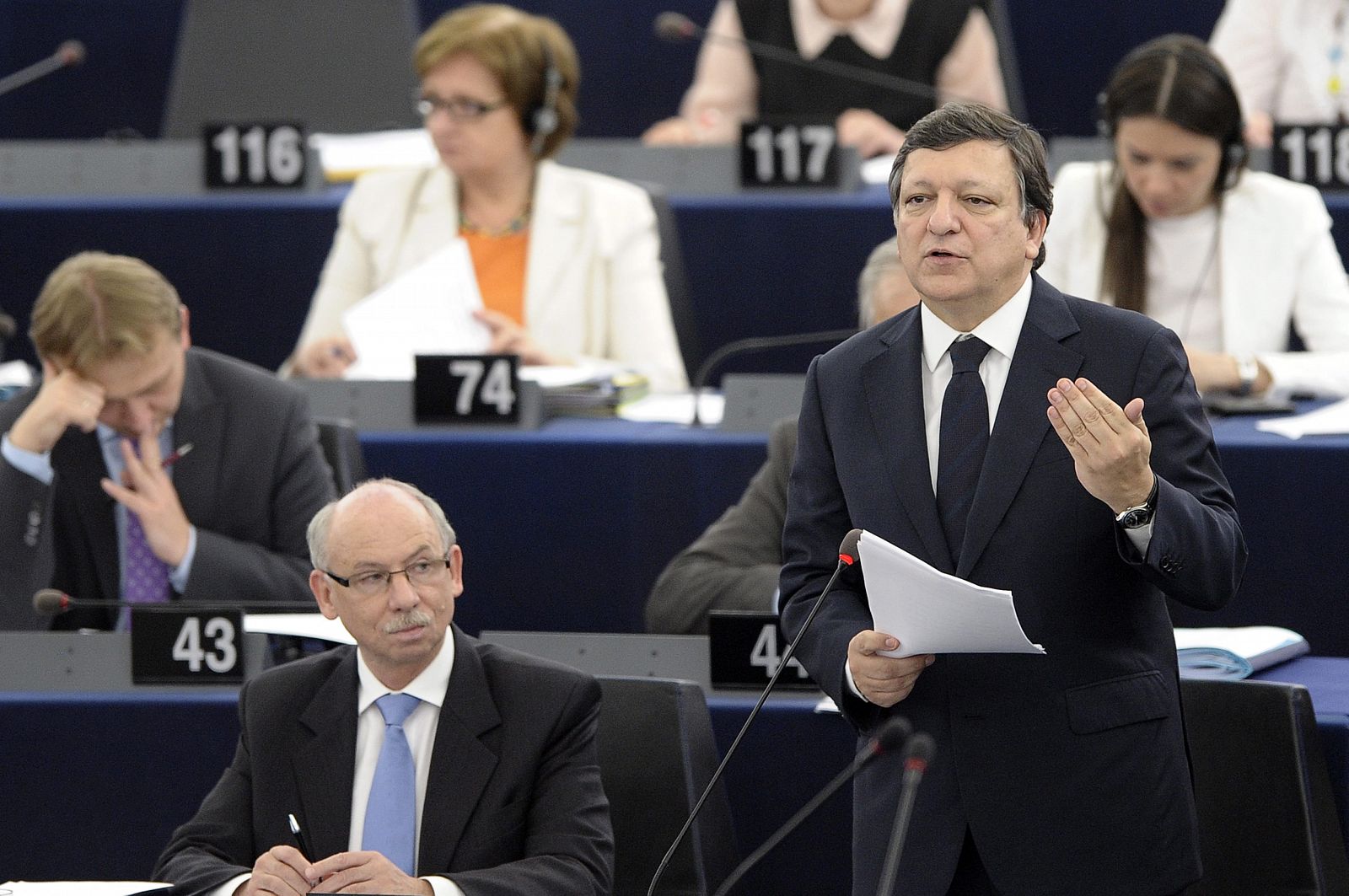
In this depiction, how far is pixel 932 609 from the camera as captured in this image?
1756 millimetres

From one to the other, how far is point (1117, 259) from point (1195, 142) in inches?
11.0

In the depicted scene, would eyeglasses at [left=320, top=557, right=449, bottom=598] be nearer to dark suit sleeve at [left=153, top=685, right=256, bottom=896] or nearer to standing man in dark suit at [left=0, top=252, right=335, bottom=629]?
dark suit sleeve at [left=153, top=685, right=256, bottom=896]

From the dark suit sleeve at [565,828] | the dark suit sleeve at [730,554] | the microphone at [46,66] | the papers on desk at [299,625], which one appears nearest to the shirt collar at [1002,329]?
the dark suit sleeve at [565,828]

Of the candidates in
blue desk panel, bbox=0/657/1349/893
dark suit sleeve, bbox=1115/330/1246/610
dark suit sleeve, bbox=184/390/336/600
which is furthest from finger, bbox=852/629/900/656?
dark suit sleeve, bbox=184/390/336/600

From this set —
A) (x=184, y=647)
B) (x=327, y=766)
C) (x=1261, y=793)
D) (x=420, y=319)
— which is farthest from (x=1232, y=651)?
(x=420, y=319)

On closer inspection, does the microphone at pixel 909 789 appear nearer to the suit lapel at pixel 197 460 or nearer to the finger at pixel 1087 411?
the finger at pixel 1087 411

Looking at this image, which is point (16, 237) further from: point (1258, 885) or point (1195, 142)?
point (1258, 885)

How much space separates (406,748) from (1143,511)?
1000 millimetres

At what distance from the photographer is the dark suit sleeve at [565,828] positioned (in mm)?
2252

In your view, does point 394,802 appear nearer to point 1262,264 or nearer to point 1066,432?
point 1066,432

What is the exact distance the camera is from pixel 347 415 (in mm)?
3711

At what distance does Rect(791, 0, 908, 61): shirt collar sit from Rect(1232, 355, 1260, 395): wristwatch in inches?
64.1

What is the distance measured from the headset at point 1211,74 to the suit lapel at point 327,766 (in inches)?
72.3

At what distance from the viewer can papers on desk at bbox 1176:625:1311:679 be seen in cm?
261
